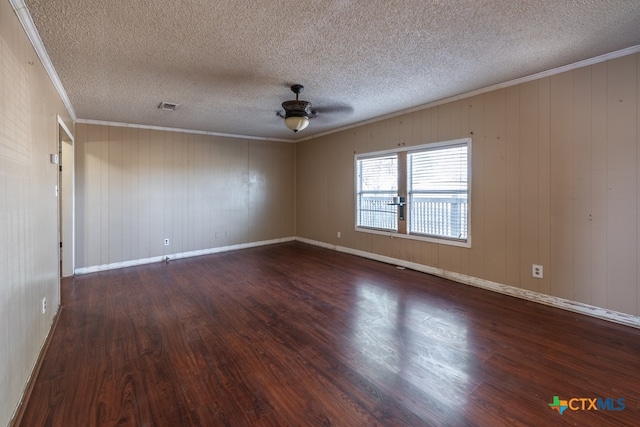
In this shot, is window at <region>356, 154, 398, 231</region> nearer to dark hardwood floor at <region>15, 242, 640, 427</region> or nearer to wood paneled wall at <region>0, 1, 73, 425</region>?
dark hardwood floor at <region>15, 242, 640, 427</region>

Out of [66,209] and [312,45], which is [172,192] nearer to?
[66,209]

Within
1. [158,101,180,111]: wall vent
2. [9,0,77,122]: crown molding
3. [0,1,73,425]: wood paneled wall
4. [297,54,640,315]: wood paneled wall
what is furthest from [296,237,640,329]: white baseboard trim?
[9,0,77,122]: crown molding

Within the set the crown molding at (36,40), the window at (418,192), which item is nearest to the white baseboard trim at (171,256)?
the window at (418,192)

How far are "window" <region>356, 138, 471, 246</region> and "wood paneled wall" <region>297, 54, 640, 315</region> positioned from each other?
0.16m

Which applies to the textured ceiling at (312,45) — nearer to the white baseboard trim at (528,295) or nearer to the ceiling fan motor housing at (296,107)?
the ceiling fan motor housing at (296,107)

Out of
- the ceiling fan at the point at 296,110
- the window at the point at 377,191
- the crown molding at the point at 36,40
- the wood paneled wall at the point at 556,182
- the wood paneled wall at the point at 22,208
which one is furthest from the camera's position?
the window at the point at 377,191

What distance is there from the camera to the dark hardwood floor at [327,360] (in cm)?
167

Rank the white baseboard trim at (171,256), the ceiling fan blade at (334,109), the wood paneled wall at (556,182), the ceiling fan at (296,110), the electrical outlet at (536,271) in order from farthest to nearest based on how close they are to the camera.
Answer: the white baseboard trim at (171,256), the ceiling fan blade at (334,109), the ceiling fan at (296,110), the electrical outlet at (536,271), the wood paneled wall at (556,182)

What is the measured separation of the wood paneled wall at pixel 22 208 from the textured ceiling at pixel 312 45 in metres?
0.39

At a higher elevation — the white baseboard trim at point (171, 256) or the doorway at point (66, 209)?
the doorway at point (66, 209)

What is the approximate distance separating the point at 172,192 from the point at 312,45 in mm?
4225

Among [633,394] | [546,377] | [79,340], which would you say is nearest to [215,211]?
[79,340]

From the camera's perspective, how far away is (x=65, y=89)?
332 centimetres

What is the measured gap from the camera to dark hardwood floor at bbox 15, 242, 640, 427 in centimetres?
167
